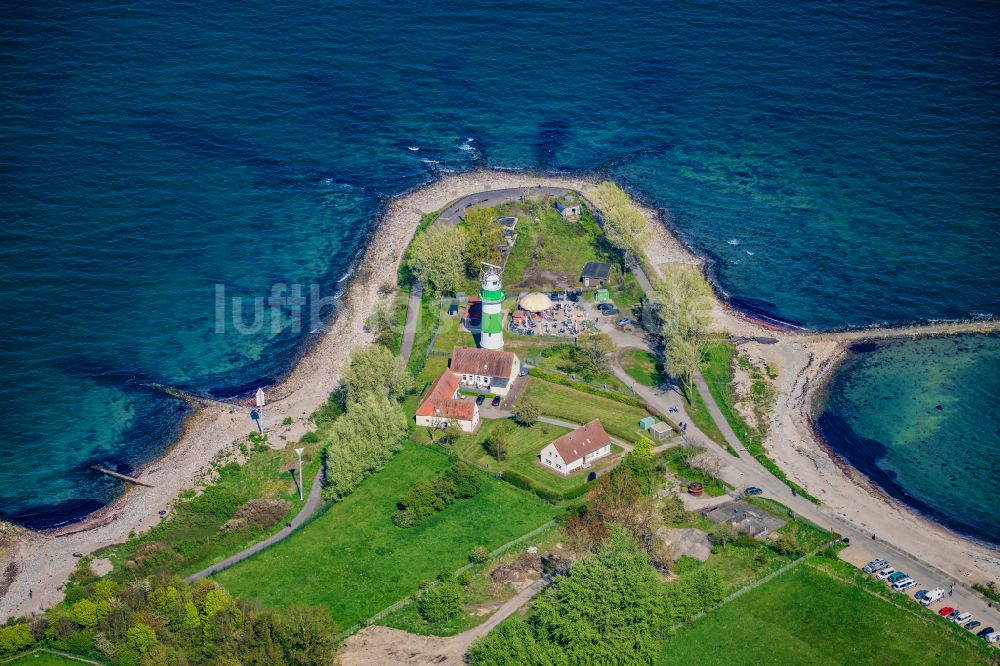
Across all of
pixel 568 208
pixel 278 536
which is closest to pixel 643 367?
pixel 568 208

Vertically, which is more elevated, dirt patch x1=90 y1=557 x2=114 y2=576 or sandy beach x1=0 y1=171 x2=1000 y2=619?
sandy beach x1=0 y1=171 x2=1000 y2=619

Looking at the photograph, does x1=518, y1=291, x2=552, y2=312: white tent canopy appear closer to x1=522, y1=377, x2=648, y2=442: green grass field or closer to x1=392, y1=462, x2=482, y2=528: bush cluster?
x1=522, y1=377, x2=648, y2=442: green grass field

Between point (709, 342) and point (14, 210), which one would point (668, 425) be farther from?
point (14, 210)

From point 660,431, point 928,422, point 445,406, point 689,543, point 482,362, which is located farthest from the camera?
point 482,362

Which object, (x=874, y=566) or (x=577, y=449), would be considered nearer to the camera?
(x=874, y=566)

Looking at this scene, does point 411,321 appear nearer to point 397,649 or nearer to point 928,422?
point 397,649

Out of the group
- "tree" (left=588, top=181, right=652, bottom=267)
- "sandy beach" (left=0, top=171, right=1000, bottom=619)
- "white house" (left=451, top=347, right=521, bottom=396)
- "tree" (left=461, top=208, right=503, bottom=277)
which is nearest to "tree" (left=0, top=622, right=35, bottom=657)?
"sandy beach" (left=0, top=171, right=1000, bottom=619)
